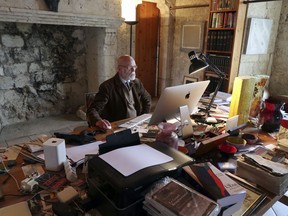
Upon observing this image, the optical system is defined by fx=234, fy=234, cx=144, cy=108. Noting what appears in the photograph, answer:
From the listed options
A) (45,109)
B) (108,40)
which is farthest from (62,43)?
(45,109)

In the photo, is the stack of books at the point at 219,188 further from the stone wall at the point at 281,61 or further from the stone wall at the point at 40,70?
the stone wall at the point at 281,61

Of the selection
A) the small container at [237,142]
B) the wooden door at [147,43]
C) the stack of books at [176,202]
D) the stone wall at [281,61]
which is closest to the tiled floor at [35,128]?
the wooden door at [147,43]

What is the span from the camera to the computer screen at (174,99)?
139 cm

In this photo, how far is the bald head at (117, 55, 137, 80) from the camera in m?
2.15

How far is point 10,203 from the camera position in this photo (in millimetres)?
915

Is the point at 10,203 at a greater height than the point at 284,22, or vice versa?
the point at 284,22

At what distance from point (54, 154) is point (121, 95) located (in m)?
1.20

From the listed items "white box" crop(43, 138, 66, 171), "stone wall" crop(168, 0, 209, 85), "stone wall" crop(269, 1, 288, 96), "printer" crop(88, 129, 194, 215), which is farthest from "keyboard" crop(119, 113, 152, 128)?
"stone wall" crop(269, 1, 288, 96)

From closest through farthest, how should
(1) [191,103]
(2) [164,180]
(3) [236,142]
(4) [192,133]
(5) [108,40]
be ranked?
(2) [164,180] < (3) [236,142] < (4) [192,133] < (1) [191,103] < (5) [108,40]

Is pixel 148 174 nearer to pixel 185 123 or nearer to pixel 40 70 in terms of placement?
pixel 185 123

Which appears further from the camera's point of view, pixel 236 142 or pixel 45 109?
pixel 45 109

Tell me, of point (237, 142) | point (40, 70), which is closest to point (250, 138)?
point (237, 142)

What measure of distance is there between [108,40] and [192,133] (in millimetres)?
2545

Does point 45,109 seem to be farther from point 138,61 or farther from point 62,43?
point 138,61
